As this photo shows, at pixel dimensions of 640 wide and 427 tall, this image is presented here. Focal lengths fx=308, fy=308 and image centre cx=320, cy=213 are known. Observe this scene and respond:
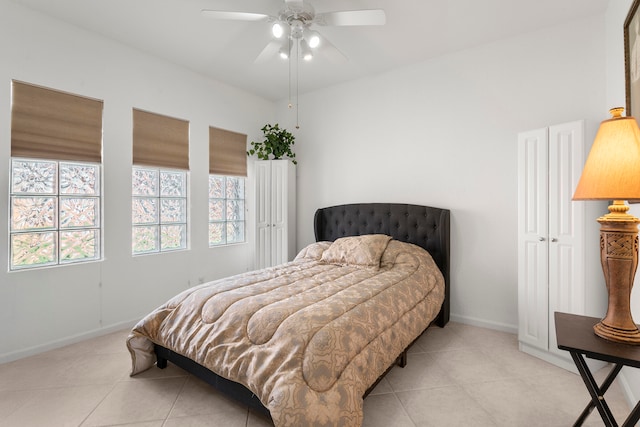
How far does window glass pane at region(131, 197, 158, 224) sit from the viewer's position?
333 cm

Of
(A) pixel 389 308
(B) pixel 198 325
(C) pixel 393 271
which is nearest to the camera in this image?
(B) pixel 198 325

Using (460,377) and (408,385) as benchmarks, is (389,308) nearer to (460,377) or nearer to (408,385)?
(408,385)

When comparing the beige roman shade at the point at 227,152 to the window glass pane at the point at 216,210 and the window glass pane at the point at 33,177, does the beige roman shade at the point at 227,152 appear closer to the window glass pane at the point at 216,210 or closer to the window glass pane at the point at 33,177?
the window glass pane at the point at 216,210

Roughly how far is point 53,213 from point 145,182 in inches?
33.9

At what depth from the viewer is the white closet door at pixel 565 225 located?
224cm

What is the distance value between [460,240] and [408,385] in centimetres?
172

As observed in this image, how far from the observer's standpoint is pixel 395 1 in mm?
2434

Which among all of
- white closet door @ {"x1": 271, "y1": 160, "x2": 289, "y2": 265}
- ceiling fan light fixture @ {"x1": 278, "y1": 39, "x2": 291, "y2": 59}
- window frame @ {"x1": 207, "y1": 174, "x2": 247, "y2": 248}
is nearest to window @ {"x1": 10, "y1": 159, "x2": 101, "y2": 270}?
window frame @ {"x1": 207, "y1": 174, "x2": 247, "y2": 248}

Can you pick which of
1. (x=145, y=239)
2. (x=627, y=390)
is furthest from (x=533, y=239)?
(x=145, y=239)

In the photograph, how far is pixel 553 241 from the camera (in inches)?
93.4

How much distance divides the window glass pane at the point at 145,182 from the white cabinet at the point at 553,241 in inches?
144

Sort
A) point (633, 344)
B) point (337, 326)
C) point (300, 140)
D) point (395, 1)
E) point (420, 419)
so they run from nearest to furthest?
point (633, 344) → point (337, 326) → point (420, 419) → point (395, 1) → point (300, 140)

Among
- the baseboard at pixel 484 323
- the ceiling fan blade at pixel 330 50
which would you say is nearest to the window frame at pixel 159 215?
the ceiling fan blade at pixel 330 50

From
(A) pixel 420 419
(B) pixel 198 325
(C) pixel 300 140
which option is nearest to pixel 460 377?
(A) pixel 420 419
